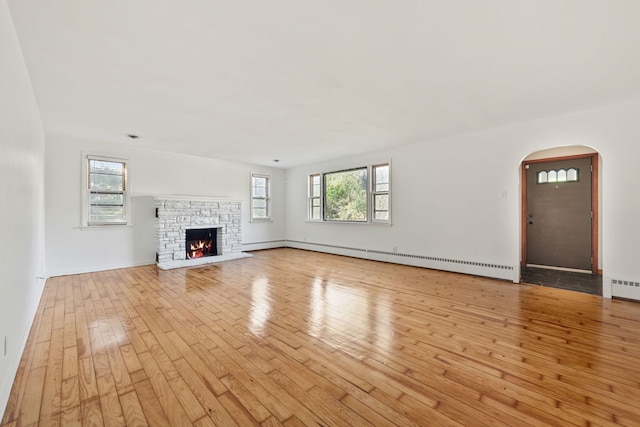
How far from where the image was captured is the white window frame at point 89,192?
4930 millimetres

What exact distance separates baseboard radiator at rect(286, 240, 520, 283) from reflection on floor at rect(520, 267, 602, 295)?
300mm

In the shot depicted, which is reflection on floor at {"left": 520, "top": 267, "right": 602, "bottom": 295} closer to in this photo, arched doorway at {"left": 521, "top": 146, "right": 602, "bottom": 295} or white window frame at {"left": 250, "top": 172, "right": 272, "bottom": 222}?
arched doorway at {"left": 521, "top": 146, "right": 602, "bottom": 295}

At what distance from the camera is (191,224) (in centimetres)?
598

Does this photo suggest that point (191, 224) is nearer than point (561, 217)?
No

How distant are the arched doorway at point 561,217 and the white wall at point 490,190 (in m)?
0.54

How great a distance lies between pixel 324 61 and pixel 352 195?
172 inches

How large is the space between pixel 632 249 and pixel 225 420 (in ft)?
15.8

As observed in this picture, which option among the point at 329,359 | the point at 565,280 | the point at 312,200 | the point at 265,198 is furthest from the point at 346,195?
the point at 329,359

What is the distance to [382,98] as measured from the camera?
3160 millimetres

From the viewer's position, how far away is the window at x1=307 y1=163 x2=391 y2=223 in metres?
6.00

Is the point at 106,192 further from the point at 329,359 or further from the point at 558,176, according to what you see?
the point at 558,176

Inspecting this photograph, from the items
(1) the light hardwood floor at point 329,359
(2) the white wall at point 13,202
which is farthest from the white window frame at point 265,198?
(2) the white wall at point 13,202

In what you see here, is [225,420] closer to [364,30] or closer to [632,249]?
[364,30]

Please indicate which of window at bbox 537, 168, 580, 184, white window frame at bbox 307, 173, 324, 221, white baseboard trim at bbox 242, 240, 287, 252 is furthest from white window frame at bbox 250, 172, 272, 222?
window at bbox 537, 168, 580, 184
